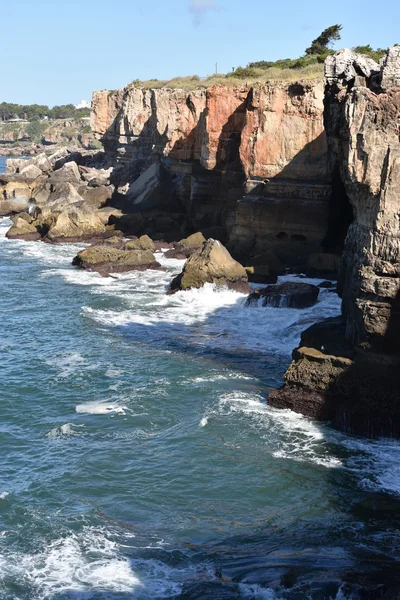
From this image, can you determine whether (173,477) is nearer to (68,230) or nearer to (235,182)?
(235,182)

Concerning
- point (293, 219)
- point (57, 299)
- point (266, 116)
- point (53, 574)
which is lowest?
point (53, 574)

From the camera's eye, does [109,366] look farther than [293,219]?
No

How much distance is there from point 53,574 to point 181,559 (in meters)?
2.01

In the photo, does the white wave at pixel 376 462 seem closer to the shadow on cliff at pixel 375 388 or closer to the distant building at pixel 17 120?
the shadow on cliff at pixel 375 388

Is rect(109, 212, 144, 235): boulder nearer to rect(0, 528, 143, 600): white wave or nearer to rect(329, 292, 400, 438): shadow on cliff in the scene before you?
rect(329, 292, 400, 438): shadow on cliff

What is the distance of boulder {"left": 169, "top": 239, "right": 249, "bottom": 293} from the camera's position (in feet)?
92.4

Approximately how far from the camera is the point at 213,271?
28.2 meters

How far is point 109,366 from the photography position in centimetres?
2039

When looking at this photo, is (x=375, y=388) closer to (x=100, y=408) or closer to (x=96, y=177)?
(x=100, y=408)

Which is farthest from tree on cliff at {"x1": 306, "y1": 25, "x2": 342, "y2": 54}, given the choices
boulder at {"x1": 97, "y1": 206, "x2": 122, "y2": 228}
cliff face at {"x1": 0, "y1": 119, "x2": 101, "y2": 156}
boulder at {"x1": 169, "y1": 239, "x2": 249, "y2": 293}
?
cliff face at {"x1": 0, "y1": 119, "x2": 101, "y2": 156}

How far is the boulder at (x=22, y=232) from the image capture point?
4441 cm

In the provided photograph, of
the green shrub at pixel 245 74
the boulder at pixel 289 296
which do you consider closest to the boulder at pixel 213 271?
the boulder at pixel 289 296

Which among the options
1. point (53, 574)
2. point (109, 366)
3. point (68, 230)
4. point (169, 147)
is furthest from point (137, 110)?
point (53, 574)

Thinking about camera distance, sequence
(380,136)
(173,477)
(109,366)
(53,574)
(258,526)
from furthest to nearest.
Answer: (109,366) → (380,136) → (173,477) → (258,526) → (53,574)
